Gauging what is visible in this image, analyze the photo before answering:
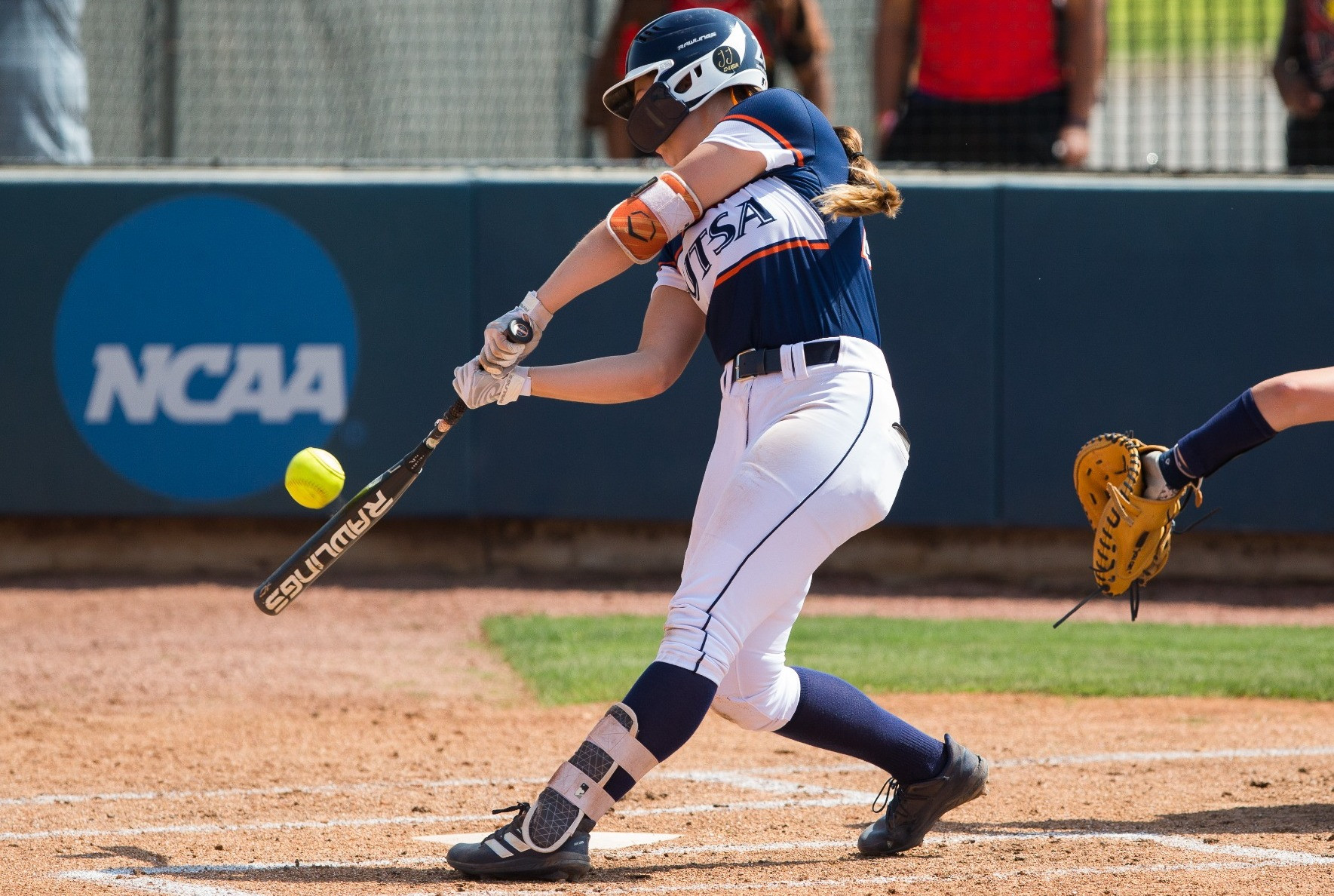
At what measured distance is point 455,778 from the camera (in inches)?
187

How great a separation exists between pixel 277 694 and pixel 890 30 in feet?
15.6

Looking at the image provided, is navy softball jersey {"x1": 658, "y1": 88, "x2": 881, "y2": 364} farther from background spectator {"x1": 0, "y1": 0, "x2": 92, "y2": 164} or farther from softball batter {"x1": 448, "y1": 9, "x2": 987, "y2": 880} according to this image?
background spectator {"x1": 0, "y1": 0, "x2": 92, "y2": 164}

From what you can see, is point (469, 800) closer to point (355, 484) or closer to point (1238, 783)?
point (1238, 783)

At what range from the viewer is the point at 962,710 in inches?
229

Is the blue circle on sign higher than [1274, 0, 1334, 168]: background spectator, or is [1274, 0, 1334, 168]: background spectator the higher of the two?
[1274, 0, 1334, 168]: background spectator

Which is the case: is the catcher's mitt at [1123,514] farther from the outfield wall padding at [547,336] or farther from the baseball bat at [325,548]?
the outfield wall padding at [547,336]

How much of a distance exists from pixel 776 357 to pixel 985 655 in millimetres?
3644

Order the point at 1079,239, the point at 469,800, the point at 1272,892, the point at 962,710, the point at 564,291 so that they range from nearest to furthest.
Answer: the point at 1272,892 < the point at 564,291 < the point at 469,800 < the point at 962,710 < the point at 1079,239

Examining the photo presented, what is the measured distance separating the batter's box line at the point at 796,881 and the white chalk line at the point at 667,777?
3.04 ft

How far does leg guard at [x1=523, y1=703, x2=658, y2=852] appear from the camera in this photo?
3.31m

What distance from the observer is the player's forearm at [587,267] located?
3.48 meters

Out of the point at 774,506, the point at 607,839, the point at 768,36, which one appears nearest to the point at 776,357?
the point at 774,506

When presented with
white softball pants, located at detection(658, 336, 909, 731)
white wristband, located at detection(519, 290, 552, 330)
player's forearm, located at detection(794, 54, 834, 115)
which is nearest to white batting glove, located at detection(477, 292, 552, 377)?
white wristband, located at detection(519, 290, 552, 330)

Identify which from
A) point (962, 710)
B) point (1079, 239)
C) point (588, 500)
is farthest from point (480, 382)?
point (1079, 239)
